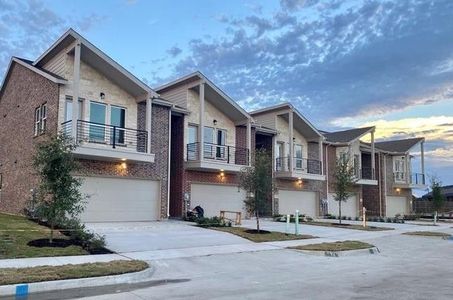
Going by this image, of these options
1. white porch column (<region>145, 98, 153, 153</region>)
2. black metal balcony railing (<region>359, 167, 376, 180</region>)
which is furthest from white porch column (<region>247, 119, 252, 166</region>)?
black metal balcony railing (<region>359, 167, 376, 180</region>)

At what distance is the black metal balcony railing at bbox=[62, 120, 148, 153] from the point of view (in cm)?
2180

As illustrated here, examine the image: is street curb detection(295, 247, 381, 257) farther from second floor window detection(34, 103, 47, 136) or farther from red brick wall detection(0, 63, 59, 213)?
second floor window detection(34, 103, 47, 136)

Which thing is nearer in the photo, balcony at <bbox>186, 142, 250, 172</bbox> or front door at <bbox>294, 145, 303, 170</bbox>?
balcony at <bbox>186, 142, 250, 172</bbox>

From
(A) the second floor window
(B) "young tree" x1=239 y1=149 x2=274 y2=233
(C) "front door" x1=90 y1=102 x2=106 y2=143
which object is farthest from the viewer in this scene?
(A) the second floor window

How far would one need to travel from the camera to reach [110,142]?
2311 centimetres

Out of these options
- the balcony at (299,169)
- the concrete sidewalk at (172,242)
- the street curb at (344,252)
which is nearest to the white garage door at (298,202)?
the balcony at (299,169)

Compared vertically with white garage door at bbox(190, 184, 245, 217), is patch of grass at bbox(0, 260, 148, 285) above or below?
below

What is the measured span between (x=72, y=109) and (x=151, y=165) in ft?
18.7

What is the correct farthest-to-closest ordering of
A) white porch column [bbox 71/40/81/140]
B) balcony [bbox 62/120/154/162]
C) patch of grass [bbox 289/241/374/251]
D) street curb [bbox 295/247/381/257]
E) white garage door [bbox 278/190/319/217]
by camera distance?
white garage door [bbox 278/190/319/217]
balcony [bbox 62/120/154/162]
white porch column [bbox 71/40/81/140]
patch of grass [bbox 289/241/374/251]
street curb [bbox 295/247/381/257]

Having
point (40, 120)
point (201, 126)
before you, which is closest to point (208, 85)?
point (201, 126)

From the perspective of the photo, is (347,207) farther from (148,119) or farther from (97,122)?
(97,122)

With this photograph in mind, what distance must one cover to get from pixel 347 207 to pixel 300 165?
769cm

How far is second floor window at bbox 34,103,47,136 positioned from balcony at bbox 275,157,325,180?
52.9 ft

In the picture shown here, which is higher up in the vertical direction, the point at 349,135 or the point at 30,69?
the point at 30,69
